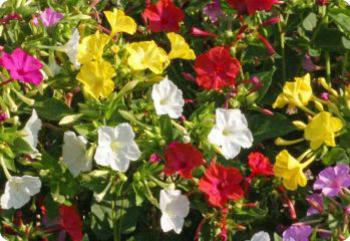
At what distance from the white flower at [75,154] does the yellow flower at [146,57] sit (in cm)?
22

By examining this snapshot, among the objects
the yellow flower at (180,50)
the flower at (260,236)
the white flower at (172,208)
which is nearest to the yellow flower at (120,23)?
the yellow flower at (180,50)

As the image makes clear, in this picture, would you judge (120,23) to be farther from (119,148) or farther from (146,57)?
(119,148)

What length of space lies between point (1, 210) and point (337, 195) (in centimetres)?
82

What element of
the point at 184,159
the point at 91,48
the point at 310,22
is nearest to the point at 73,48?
the point at 91,48

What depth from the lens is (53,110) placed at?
6.09 ft

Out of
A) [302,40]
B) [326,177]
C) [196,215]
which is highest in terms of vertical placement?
[302,40]

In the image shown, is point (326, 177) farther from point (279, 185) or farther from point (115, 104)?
point (115, 104)

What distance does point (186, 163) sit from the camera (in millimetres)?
1725

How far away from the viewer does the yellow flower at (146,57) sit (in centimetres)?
182

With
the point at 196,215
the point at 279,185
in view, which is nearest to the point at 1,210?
the point at 196,215

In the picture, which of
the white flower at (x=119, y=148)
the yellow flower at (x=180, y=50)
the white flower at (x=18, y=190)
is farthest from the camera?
the yellow flower at (x=180, y=50)

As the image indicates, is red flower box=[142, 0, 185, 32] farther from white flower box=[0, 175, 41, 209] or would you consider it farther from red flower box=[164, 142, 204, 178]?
white flower box=[0, 175, 41, 209]

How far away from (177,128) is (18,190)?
396 millimetres

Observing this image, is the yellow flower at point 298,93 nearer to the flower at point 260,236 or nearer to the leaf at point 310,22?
the leaf at point 310,22
